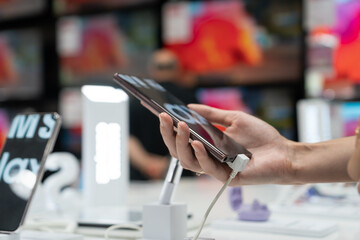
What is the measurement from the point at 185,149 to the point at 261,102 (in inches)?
96.3

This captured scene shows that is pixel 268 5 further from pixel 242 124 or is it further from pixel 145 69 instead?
pixel 242 124

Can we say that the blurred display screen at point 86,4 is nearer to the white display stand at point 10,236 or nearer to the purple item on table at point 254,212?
the purple item on table at point 254,212

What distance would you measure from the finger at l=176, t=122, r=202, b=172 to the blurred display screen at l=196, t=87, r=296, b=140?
90.9 inches

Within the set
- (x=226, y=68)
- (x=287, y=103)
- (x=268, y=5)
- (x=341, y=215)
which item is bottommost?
(x=341, y=215)

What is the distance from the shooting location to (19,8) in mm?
4500

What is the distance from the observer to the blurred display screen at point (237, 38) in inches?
125

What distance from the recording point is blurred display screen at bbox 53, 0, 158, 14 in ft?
12.6

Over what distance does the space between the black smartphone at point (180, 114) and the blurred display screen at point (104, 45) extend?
108 inches

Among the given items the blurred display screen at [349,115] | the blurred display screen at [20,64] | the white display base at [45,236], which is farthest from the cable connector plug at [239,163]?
the blurred display screen at [20,64]

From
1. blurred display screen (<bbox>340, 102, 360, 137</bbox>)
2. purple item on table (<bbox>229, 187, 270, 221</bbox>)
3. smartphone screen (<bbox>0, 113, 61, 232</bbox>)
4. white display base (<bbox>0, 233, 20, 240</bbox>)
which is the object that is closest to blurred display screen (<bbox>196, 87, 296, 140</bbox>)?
blurred display screen (<bbox>340, 102, 360, 137</bbox>)

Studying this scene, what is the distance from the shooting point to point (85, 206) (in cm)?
155

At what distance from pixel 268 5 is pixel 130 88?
8.28 ft

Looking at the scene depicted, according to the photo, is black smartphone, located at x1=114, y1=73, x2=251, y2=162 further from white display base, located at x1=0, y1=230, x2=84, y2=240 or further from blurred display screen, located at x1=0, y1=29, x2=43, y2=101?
blurred display screen, located at x1=0, y1=29, x2=43, y2=101

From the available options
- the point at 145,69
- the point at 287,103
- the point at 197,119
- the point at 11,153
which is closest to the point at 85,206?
the point at 11,153
